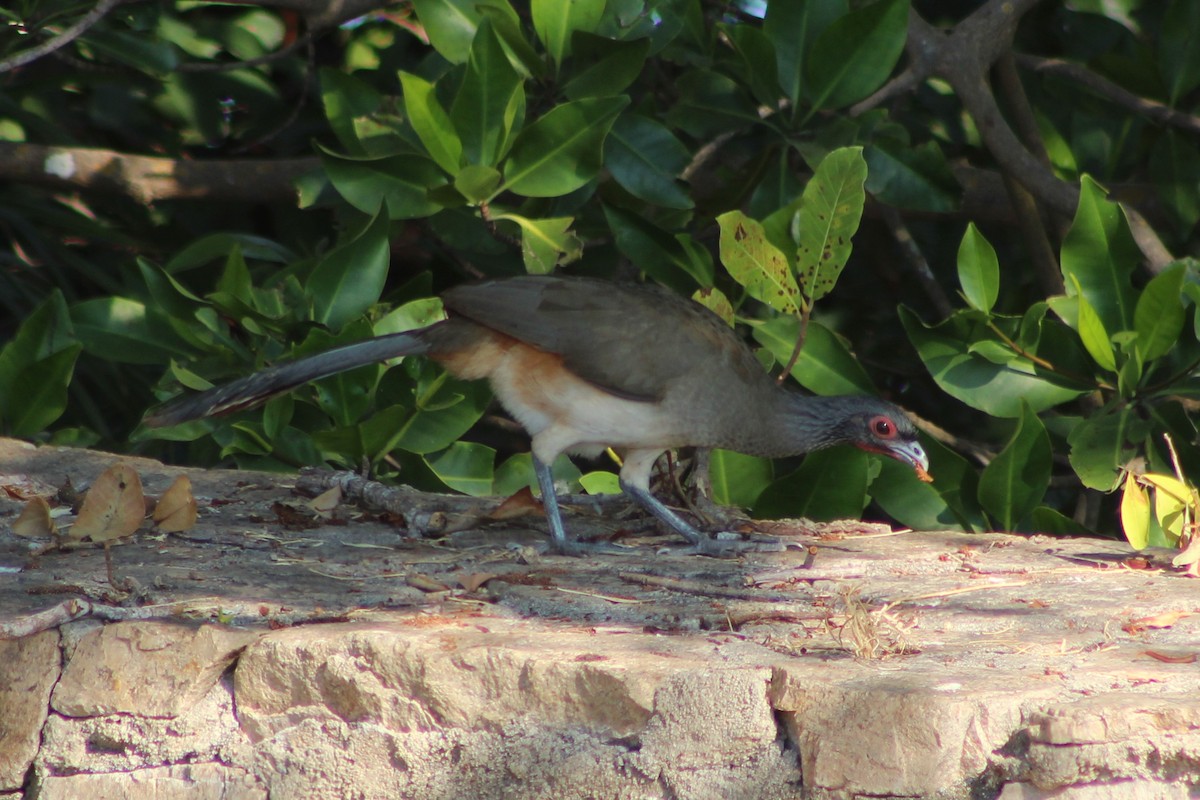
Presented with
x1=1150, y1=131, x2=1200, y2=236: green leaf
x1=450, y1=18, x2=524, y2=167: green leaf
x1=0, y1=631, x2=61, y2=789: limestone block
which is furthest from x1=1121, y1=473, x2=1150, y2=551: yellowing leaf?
x1=0, y1=631, x2=61, y2=789: limestone block

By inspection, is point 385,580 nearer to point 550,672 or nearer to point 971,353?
point 550,672

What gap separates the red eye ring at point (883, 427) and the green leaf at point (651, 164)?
3.40ft

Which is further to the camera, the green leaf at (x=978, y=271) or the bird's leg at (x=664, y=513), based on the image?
the green leaf at (x=978, y=271)

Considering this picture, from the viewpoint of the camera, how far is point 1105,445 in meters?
4.10

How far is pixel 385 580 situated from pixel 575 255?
5.67 ft

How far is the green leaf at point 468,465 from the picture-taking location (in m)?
4.68

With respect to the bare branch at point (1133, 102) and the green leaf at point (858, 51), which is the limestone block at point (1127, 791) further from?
the bare branch at point (1133, 102)

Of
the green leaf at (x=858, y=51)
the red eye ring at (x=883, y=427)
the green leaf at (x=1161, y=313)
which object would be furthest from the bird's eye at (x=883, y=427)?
the green leaf at (x=858, y=51)

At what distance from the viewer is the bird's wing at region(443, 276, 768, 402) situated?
405cm

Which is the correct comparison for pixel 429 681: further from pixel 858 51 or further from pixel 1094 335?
pixel 858 51

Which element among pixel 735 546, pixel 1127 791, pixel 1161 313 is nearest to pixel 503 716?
pixel 1127 791

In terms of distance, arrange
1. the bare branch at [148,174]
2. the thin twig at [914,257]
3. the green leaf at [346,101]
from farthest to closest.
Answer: the thin twig at [914,257] < the bare branch at [148,174] < the green leaf at [346,101]

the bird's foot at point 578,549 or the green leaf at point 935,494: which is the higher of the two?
the green leaf at point 935,494

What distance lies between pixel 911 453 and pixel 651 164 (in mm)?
1365
